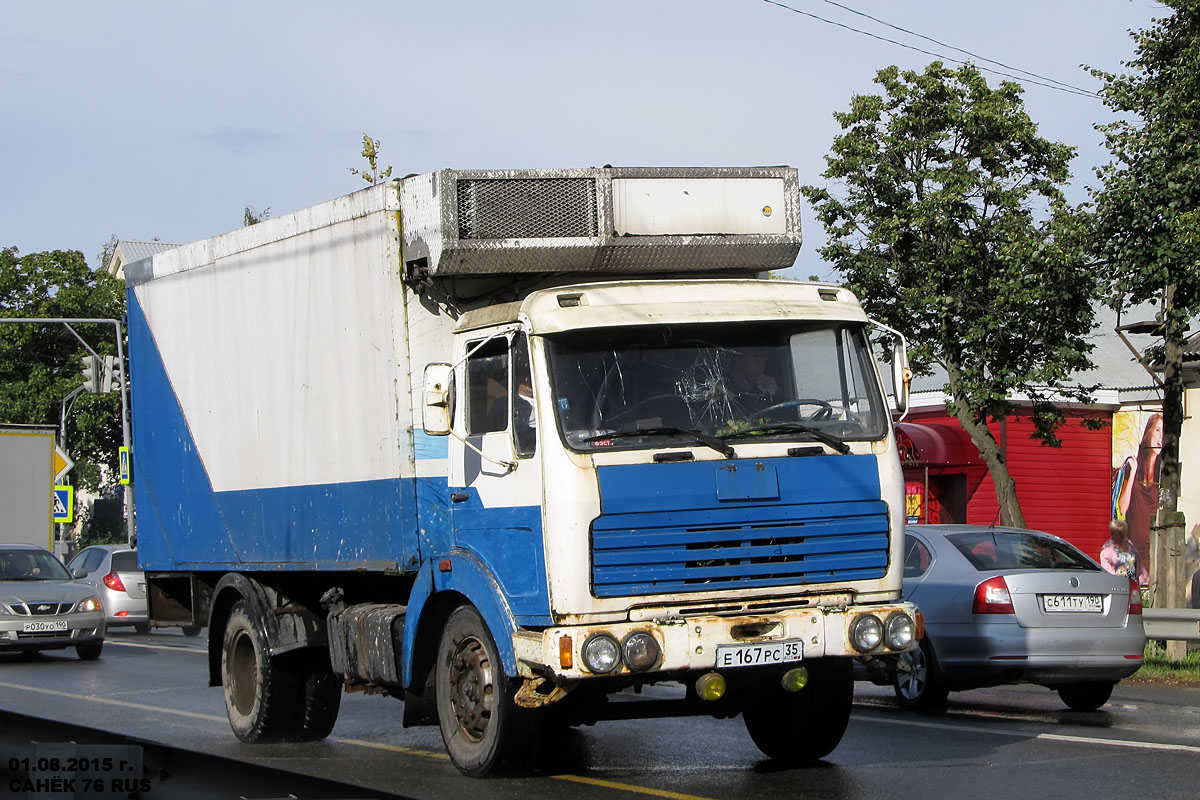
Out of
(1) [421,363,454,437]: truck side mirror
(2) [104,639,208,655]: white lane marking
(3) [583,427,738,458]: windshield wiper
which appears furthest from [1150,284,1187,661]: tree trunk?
(2) [104,639,208,655]: white lane marking

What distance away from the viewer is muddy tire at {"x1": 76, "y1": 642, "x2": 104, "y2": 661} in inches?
797

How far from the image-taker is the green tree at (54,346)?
52250 millimetres

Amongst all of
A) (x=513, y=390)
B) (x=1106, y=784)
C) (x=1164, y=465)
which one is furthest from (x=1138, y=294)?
(x=513, y=390)

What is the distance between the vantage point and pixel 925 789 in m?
A: 7.79

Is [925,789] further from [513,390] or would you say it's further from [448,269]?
[448,269]

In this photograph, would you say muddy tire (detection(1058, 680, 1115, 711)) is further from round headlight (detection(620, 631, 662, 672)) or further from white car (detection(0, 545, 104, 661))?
white car (detection(0, 545, 104, 661))

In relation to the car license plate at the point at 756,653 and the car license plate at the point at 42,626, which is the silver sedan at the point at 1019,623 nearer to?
the car license plate at the point at 756,653

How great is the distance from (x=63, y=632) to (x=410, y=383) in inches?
513

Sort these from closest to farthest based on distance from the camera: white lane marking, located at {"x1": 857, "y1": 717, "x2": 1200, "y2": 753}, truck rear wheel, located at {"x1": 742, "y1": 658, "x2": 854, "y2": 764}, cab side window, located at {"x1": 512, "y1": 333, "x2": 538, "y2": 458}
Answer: cab side window, located at {"x1": 512, "y1": 333, "x2": 538, "y2": 458} → truck rear wheel, located at {"x1": 742, "y1": 658, "x2": 854, "y2": 764} → white lane marking, located at {"x1": 857, "y1": 717, "x2": 1200, "y2": 753}

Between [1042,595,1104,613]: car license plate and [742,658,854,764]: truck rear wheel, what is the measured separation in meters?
3.13

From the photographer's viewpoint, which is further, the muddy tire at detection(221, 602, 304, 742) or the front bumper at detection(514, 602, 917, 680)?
the muddy tire at detection(221, 602, 304, 742)

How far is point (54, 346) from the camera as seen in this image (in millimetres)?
54438

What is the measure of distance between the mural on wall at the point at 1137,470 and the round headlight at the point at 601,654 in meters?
25.2

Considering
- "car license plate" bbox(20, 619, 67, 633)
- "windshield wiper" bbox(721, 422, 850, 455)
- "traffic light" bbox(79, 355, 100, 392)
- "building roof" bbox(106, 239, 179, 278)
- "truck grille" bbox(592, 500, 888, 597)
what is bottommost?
"car license plate" bbox(20, 619, 67, 633)
